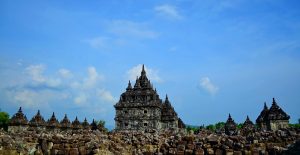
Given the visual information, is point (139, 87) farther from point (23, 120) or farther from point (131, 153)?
point (131, 153)

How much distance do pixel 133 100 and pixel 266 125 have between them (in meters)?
18.6

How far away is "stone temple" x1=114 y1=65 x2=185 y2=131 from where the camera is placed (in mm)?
40406

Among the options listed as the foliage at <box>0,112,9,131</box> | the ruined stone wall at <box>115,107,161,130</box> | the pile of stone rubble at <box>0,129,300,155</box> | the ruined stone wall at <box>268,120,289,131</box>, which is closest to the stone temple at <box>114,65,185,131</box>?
the ruined stone wall at <box>115,107,161,130</box>

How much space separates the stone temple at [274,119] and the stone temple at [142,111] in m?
13.0

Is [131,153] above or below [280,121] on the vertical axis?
below

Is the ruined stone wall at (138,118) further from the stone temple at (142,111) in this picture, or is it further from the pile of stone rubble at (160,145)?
the pile of stone rubble at (160,145)

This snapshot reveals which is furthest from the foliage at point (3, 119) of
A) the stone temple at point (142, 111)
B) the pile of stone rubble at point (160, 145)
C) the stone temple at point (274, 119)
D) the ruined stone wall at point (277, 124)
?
the ruined stone wall at point (277, 124)

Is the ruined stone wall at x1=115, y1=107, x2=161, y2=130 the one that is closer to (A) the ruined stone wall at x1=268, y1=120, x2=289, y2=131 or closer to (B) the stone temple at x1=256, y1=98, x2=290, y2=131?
(B) the stone temple at x1=256, y1=98, x2=290, y2=131

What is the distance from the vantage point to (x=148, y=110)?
40594 mm

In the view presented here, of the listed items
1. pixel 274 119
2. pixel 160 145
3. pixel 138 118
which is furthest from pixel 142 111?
pixel 160 145

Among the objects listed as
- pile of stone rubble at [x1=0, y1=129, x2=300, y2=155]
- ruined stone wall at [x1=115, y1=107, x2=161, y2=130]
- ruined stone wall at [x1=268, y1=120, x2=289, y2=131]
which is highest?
ruined stone wall at [x1=115, y1=107, x2=161, y2=130]

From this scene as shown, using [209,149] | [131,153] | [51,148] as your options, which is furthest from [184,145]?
[51,148]

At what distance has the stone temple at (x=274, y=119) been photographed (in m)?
28.2

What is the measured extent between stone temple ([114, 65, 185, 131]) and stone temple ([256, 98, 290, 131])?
42.5 feet
